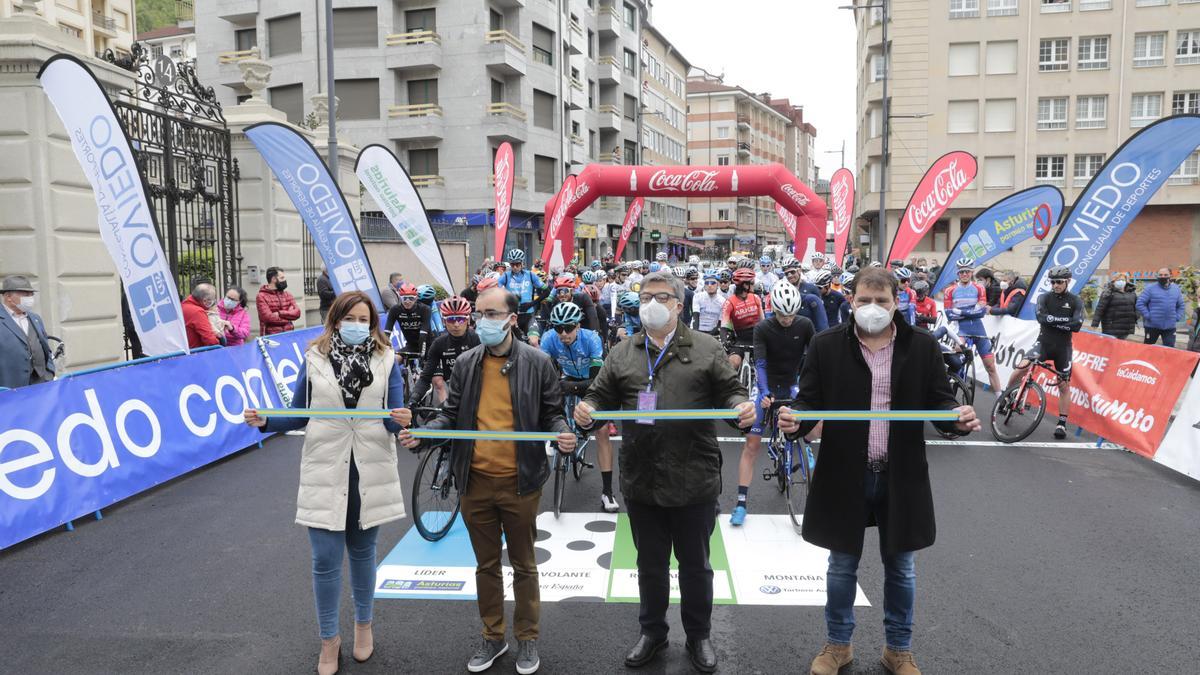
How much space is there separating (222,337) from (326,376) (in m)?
6.87

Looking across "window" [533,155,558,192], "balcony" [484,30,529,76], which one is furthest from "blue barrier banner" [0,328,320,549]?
"window" [533,155,558,192]

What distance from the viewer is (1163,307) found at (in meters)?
13.2

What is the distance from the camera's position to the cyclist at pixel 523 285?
42.1 feet

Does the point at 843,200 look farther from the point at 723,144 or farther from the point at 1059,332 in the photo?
the point at 723,144

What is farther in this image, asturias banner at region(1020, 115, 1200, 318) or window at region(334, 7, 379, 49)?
window at region(334, 7, 379, 49)

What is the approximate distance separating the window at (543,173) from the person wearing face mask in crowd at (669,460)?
126 ft

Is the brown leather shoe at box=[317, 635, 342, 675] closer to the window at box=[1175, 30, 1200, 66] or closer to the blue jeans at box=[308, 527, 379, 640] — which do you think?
the blue jeans at box=[308, 527, 379, 640]

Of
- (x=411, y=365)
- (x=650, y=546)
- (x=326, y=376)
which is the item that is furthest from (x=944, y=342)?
(x=326, y=376)

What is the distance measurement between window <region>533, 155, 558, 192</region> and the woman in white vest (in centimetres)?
3830

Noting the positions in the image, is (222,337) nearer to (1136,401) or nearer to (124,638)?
(124,638)

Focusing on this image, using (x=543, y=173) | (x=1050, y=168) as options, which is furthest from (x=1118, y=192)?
(x=1050, y=168)

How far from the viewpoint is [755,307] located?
9969 mm

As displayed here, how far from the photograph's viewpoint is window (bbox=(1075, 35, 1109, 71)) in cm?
4350

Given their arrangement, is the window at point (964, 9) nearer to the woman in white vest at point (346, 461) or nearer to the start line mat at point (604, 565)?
the start line mat at point (604, 565)
